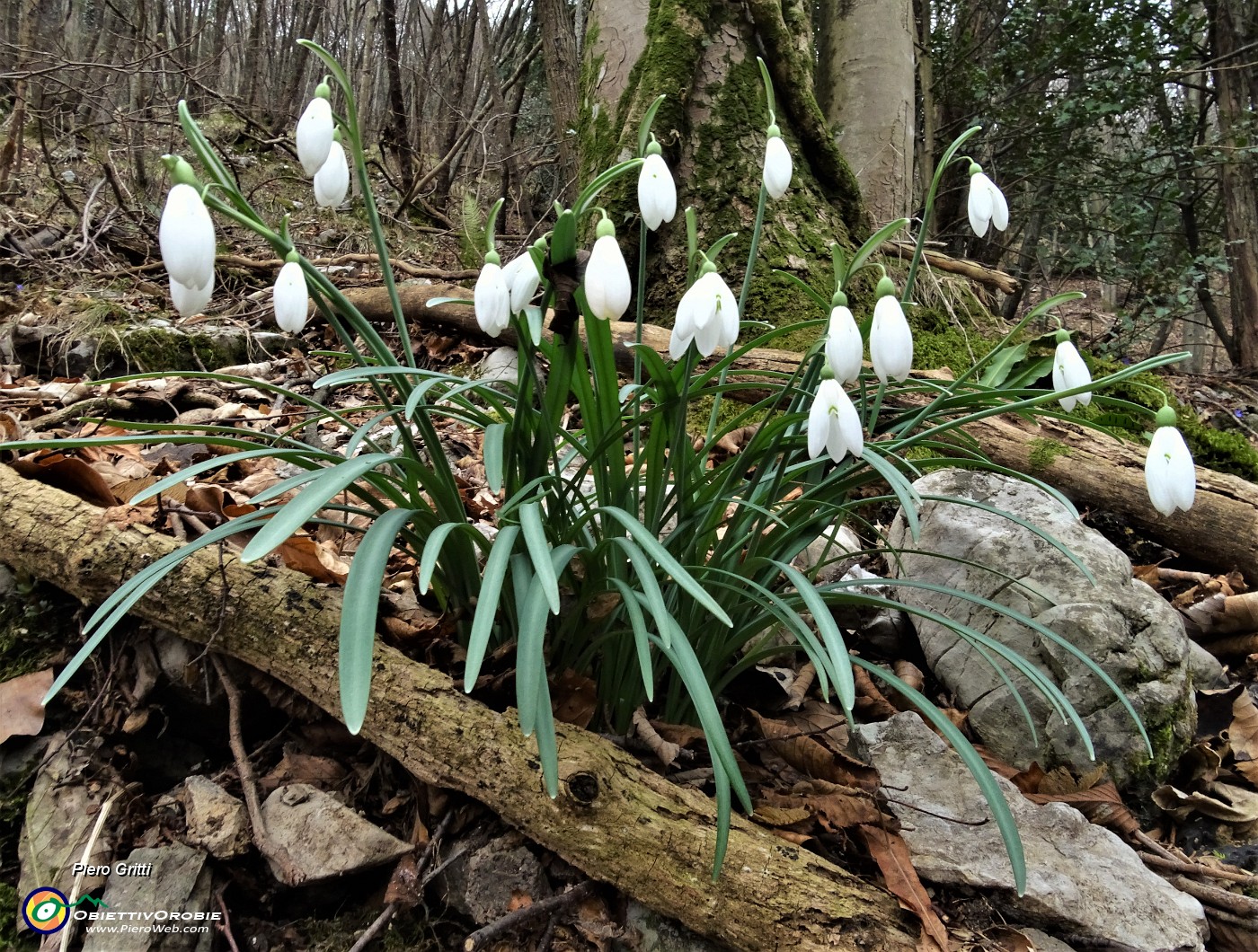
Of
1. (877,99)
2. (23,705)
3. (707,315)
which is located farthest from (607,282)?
(877,99)

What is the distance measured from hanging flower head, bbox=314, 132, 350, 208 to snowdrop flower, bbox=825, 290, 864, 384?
84 centimetres

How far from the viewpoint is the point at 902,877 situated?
4.36ft

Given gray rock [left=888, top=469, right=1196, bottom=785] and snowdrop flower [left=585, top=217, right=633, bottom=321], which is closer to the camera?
snowdrop flower [left=585, top=217, right=633, bottom=321]

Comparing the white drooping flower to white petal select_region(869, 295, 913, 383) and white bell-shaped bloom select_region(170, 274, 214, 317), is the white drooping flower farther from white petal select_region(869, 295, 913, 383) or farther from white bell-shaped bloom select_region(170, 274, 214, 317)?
white petal select_region(869, 295, 913, 383)

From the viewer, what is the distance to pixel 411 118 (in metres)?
7.86

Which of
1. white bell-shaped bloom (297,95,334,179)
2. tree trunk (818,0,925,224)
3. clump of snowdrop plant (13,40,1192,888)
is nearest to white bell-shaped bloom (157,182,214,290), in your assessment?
clump of snowdrop plant (13,40,1192,888)

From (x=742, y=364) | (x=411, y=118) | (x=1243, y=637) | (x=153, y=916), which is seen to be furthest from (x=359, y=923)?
(x=411, y=118)

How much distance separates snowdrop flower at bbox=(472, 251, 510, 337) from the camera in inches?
49.2

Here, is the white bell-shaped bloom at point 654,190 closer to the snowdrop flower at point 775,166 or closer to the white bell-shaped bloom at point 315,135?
the snowdrop flower at point 775,166

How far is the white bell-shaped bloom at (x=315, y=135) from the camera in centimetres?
127

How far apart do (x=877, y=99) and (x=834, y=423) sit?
422 centimetres

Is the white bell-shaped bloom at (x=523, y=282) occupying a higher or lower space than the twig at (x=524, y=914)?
higher

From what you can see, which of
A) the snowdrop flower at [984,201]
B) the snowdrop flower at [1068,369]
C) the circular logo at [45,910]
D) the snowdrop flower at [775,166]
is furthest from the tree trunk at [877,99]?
the circular logo at [45,910]

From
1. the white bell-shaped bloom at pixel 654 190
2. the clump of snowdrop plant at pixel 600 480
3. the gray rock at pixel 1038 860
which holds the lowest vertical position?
the gray rock at pixel 1038 860
